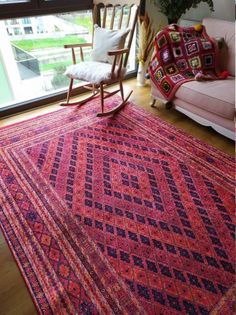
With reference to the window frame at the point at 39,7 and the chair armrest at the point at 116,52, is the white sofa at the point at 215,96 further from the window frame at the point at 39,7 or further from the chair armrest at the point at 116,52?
the window frame at the point at 39,7

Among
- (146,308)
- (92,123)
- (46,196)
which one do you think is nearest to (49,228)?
(46,196)

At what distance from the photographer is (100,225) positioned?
137 centimetres

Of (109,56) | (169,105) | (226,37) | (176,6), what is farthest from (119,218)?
(176,6)

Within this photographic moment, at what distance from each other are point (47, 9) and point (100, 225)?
213 cm

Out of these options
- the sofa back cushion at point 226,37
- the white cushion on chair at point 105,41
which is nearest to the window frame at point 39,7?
the white cushion on chair at point 105,41

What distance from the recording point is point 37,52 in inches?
104

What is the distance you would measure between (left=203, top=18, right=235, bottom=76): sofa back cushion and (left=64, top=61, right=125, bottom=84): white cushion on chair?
98cm

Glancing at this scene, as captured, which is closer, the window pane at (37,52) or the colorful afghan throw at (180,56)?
the colorful afghan throw at (180,56)

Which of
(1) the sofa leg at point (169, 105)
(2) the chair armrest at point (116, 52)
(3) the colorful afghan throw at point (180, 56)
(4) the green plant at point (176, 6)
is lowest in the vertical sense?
(1) the sofa leg at point (169, 105)

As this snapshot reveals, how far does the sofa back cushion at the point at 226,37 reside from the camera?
2207 mm

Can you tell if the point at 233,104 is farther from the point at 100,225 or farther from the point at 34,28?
the point at 34,28

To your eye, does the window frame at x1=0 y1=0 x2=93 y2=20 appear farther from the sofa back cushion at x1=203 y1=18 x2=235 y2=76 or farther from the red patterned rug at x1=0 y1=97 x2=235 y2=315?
the sofa back cushion at x1=203 y1=18 x2=235 y2=76

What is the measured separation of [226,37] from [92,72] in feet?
4.32

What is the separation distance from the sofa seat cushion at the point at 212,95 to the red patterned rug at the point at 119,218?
30cm
